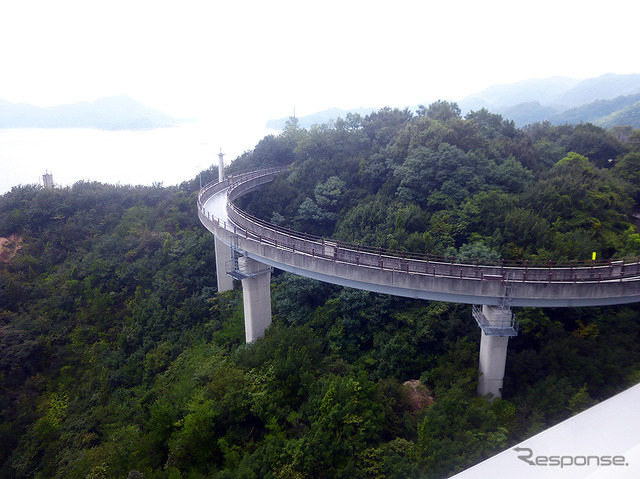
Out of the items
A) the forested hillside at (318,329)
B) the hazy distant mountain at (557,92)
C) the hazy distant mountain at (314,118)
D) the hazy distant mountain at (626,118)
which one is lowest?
the forested hillside at (318,329)

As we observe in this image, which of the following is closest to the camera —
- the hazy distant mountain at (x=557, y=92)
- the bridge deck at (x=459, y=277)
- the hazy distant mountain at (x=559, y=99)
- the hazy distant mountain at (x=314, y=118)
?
the bridge deck at (x=459, y=277)

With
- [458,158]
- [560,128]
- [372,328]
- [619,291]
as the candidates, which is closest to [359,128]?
[458,158]

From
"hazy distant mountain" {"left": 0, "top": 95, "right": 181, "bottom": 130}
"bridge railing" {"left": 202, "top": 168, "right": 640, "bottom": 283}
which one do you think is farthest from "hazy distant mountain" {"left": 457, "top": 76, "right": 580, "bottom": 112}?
"bridge railing" {"left": 202, "top": 168, "right": 640, "bottom": 283}

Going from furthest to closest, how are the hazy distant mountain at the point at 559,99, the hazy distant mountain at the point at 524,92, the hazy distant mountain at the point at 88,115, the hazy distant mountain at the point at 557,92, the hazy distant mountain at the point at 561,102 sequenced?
the hazy distant mountain at the point at 524,92 < the hazy distant mountain at the point at 557,92 < the hazy distant mountain at the point at 88,115 < the hazy distant mountain at the point at 559,99 < the hazy distant mountain at the point at 561,102

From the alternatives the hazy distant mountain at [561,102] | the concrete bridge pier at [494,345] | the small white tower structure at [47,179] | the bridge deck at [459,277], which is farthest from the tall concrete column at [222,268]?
the hazy distant mountain at [561,102]

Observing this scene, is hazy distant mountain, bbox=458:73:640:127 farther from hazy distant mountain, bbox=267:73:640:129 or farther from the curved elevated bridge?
the curved elevated bridge

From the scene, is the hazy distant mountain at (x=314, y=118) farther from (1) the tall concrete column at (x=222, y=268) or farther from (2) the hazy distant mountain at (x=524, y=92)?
(1) the tall concrete column at (x=222, y=268)
